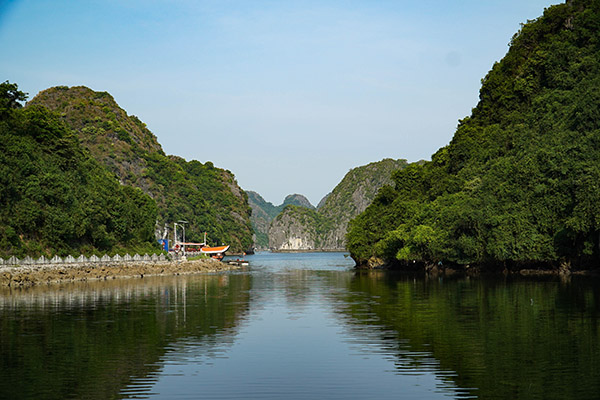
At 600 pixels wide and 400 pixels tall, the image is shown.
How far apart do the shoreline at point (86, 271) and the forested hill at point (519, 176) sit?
32.3m

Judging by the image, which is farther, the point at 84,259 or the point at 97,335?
the point at 84,259

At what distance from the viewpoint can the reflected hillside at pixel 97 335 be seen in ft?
66.2

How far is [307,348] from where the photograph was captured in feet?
88.8

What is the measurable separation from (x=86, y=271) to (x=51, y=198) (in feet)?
35.7

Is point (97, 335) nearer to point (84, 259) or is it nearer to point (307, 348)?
point (307, 348)

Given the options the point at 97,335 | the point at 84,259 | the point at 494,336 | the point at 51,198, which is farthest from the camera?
the point at 84,259

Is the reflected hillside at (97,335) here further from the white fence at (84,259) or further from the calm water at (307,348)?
the white fence at (84,259)

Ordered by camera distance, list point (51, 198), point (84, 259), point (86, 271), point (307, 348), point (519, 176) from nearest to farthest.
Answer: point (307, 348) < point (519, 176) < point (86, 271) < point (51, 198) < point (84, 259)

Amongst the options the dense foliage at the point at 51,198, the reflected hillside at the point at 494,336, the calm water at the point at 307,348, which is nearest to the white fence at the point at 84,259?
the dense foliage at the point at 51,198

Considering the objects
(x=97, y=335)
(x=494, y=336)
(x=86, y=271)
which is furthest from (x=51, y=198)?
(x=494, y=336)

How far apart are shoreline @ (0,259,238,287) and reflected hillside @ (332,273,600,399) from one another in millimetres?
33786

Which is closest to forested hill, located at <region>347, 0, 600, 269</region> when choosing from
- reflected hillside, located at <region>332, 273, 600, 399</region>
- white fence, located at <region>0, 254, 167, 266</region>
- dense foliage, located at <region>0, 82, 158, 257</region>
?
reflected hillside, located at <region>332, 273, 600, 399</region>

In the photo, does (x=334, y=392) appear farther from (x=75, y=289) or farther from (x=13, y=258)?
(x=13, y=258)

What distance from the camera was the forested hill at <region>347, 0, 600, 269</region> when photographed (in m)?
67.8
